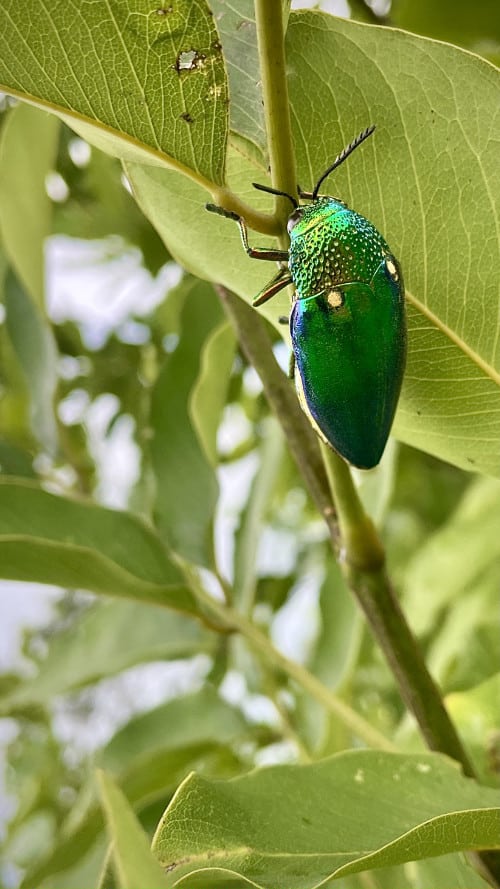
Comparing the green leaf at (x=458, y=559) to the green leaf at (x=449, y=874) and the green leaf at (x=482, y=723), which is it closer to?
the green leaf at (x=482, y=723)

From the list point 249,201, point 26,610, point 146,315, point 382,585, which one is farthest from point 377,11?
point 26,610

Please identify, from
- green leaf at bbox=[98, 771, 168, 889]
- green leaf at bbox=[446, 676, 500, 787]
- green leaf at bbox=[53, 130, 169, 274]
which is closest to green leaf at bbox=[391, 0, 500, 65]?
green leaf at bbox=[53, 130, 169, 274]

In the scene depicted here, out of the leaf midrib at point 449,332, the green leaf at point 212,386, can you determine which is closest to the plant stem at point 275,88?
the leaf midrib at point 449,332

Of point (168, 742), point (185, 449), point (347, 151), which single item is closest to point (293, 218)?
point (347, 151)

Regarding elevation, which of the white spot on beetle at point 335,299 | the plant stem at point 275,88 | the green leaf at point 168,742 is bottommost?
the green leaf at point 168,742

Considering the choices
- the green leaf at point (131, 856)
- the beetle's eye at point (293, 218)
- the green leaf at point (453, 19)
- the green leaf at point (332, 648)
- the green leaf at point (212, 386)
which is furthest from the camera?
the green leaf at point (453, 19)

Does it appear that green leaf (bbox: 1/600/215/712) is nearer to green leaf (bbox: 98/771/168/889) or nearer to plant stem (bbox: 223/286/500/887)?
plant stem (bbox: 223/286/500/887)

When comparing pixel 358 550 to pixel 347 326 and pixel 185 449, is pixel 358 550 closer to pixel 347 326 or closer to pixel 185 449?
pixel 347 326
